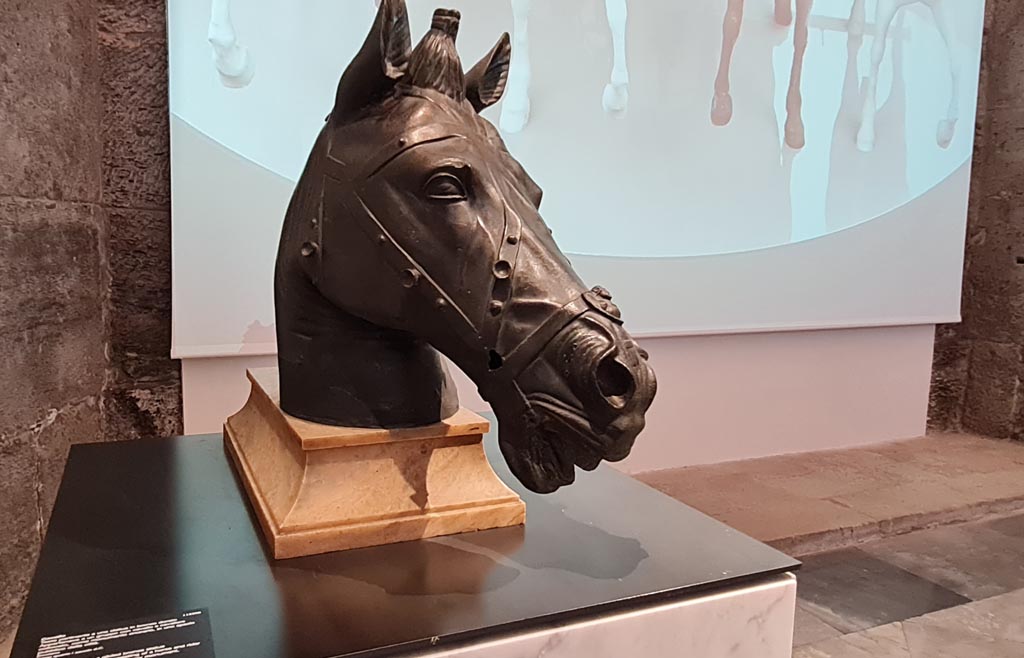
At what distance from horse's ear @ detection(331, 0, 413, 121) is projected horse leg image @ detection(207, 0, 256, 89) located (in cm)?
132

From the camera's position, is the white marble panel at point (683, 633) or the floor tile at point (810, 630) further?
the floor tile at point (810, 630)

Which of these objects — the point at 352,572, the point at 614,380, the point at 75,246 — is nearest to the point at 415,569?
the point at 352,572

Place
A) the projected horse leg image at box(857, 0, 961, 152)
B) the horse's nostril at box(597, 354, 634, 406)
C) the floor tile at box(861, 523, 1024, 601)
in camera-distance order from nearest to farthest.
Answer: the horse's nostril at box(597, 354, 634, 406) < the floor tile at box(861, 523, 1024, 601) < the projected horse leg image at box(857, 0, 961, 152)

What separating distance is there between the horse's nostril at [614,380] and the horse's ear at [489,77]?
0.36 metres

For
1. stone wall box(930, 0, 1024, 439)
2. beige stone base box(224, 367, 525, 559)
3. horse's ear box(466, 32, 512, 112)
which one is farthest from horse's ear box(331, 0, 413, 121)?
stone wall box(930, 0, 1024, 439)

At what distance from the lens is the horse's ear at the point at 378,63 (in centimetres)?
75

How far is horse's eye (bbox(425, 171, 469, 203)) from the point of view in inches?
29.8

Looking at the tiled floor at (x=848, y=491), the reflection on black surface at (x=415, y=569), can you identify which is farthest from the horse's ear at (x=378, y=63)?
the tiled floor at (x=848, y=491)

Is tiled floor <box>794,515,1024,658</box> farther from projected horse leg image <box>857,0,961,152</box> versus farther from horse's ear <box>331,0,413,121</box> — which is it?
horse's ear <box>331,0,413,121</box>

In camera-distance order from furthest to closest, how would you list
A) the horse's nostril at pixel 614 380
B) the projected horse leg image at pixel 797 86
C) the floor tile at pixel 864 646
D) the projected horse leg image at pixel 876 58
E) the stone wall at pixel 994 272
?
the stone wall at pixel 994 272 < the projected horse leg image at pixel 876 58 < the projected horse leg image at pixel 797 86 < the floor tile at pixel 864 646 < the horse's nostril at pixel 614 380

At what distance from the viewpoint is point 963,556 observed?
242 centimetres

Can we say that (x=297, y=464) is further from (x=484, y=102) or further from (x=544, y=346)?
(x=484, y=102)

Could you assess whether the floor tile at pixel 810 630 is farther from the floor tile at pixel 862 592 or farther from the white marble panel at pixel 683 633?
the white marble panel at pixel 683 633

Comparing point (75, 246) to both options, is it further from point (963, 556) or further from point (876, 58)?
point (876, 58)
